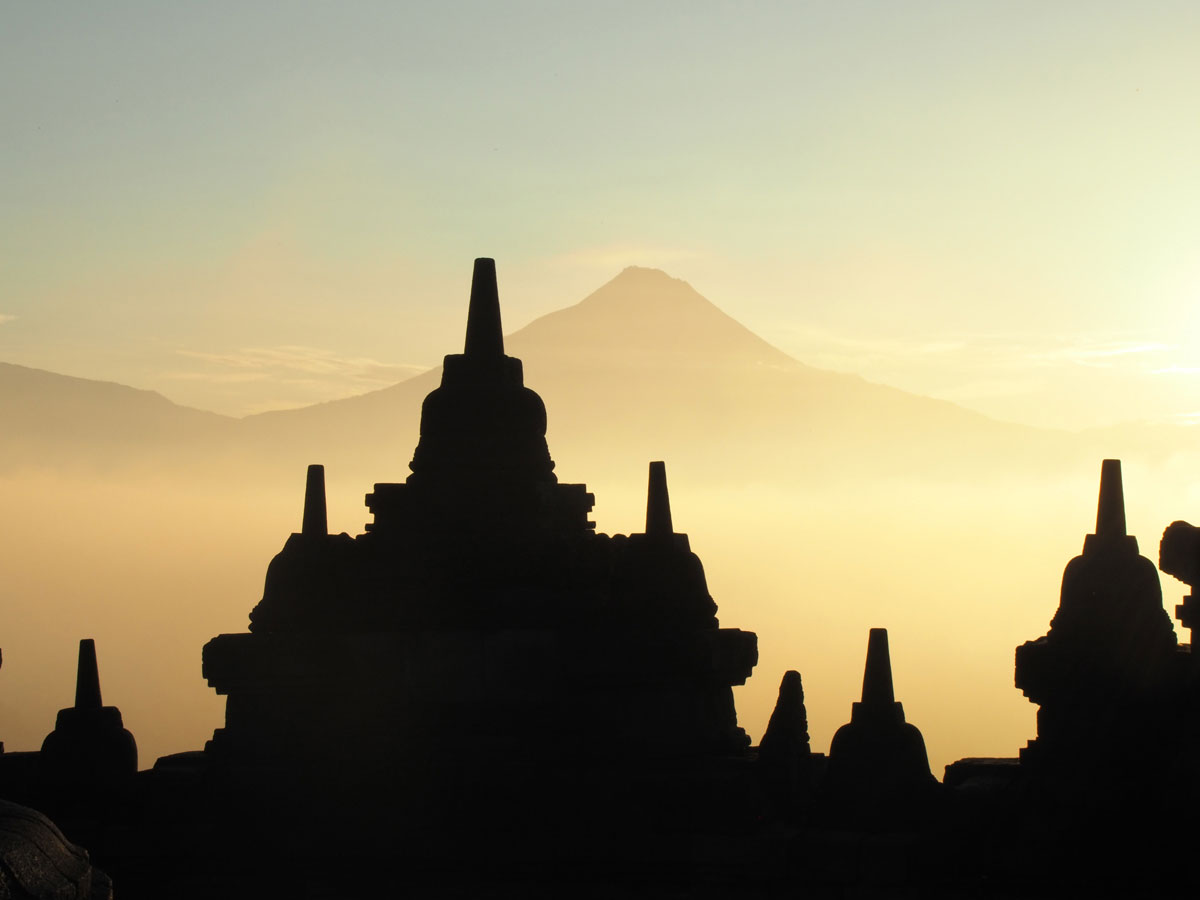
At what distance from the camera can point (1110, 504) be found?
14.0m

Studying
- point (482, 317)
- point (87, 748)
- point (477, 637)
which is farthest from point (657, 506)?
point (87, 748)

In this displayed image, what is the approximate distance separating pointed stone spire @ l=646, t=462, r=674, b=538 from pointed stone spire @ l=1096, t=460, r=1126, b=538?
3.78 meters

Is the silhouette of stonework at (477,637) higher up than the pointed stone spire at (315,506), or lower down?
lower down

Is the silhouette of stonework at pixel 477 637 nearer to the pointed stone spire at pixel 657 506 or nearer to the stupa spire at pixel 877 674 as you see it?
the pointed stone spire at pixel 657 506

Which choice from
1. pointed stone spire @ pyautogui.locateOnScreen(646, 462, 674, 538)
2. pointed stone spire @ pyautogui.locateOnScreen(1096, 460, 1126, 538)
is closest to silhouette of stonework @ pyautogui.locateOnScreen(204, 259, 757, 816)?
pointed stone spire @ pyautogui.locateOnScreen(646, 462, 674, 538)

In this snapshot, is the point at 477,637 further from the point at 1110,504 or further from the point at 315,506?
the point at 1110,504

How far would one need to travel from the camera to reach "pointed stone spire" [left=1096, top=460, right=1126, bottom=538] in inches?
551

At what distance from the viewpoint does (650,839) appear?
14086mm

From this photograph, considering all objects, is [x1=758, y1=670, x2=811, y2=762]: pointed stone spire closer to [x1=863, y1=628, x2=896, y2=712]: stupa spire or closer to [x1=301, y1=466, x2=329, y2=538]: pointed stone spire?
[x1=863, y1=628, x2=896, y2=712]: stupa spire

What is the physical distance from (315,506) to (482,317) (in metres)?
2.41

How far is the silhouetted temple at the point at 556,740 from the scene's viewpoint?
1317 cm

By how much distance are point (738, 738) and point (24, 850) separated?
27.4 feet

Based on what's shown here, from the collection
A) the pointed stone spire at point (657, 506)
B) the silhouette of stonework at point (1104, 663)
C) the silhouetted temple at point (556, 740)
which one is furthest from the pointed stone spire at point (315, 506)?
the silhouette of stonework at point (1104, 663)

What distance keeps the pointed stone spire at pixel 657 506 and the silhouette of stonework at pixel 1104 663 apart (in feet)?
11.2
